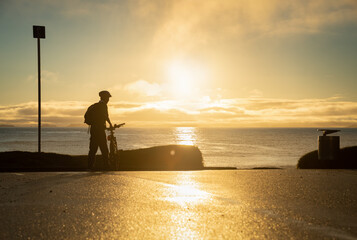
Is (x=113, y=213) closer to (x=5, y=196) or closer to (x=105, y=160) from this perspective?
(x=5, y=196)

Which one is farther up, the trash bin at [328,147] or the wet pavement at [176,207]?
the trash bin at [328,147]

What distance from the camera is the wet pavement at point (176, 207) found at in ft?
13.8

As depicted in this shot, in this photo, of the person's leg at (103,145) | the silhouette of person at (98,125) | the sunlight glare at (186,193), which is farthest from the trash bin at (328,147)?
the silhouette of person at (98,125)

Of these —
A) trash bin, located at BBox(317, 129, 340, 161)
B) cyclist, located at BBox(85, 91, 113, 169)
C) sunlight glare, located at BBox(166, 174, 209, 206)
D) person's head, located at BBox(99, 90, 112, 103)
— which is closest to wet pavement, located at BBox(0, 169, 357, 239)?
sunlight glare, located at BBox(166, 174, 209, 206)

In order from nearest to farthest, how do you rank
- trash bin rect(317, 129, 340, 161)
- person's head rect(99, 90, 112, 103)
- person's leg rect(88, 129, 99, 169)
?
person's leg rect(88, 129, 99, 169) < person's head rect(99, 90, 112, 103) < trash bin rect(317, 129, 340, 161)

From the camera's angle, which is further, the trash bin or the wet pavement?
the trash bin

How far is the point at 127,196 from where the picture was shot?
6508mm

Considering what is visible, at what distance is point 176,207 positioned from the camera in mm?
5547

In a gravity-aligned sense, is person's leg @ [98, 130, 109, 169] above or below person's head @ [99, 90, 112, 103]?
below

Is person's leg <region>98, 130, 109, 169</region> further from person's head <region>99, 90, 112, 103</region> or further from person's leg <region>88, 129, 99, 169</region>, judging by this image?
person's head <region>99, 90, 112, 103</region>

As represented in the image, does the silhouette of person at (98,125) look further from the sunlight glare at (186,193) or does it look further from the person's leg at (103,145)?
the sunlight glare at (186,193)

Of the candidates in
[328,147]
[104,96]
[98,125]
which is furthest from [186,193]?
[328,147]

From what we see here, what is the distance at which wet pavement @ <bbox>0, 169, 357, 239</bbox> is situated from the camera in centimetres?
422

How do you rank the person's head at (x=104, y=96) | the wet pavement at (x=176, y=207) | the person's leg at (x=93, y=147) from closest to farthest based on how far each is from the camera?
Answer: the wet pavement at (x=176, y=207)
the person's leg at (x=93, y=147)
the person's head at (x=104, y=96)
